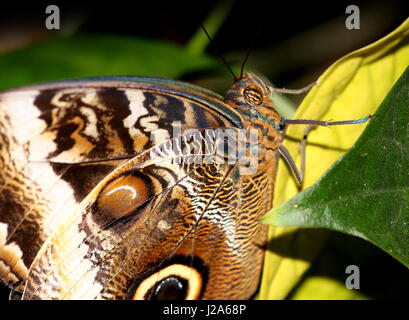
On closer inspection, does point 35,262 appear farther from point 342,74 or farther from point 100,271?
point 342,74

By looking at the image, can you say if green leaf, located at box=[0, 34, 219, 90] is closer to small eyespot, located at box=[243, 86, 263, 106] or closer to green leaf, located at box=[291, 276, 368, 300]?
small eyespot, located at box=[243, 86, 263, 106]

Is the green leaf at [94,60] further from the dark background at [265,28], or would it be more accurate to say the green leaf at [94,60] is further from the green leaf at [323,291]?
the green leaf at [323,291]

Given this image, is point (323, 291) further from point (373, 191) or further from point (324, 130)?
point (373, 191)

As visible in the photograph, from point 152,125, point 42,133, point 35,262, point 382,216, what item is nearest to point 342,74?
point 382,216

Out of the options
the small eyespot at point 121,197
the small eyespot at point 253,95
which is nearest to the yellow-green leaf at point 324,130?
the small eyespot at point 253,95

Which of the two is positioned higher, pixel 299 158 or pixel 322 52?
pixel 322 52
